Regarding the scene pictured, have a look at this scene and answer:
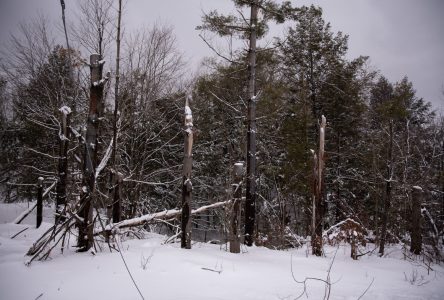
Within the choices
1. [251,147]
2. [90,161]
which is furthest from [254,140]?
[90,161]

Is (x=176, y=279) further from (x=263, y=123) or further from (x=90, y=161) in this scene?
(x=263, y=123)

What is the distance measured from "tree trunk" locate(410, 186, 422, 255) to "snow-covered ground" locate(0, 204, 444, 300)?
2.81 meters

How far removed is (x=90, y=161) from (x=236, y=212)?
9.35ft

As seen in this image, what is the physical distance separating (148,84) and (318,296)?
11.8 meters

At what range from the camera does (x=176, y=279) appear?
327 cm

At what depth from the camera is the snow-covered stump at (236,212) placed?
18.1 ft

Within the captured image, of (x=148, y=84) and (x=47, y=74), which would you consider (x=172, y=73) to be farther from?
(x=47, y=74)

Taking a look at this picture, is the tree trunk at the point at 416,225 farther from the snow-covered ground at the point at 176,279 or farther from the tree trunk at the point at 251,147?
the tree trunk at the point at 251,147

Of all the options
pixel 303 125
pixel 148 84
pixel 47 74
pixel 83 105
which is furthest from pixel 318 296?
pixel 47 74

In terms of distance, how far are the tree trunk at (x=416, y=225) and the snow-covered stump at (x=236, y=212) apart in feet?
16.7

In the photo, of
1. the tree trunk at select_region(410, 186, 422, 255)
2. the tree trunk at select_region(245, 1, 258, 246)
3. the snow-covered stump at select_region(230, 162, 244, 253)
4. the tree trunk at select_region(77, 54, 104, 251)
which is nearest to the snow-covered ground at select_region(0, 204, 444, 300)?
the tree trunk at select_region(77, 54, 104, 251)

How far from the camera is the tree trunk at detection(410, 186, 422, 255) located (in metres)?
7.32

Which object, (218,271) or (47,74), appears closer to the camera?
(218,271)

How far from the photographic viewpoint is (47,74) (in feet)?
43.7
